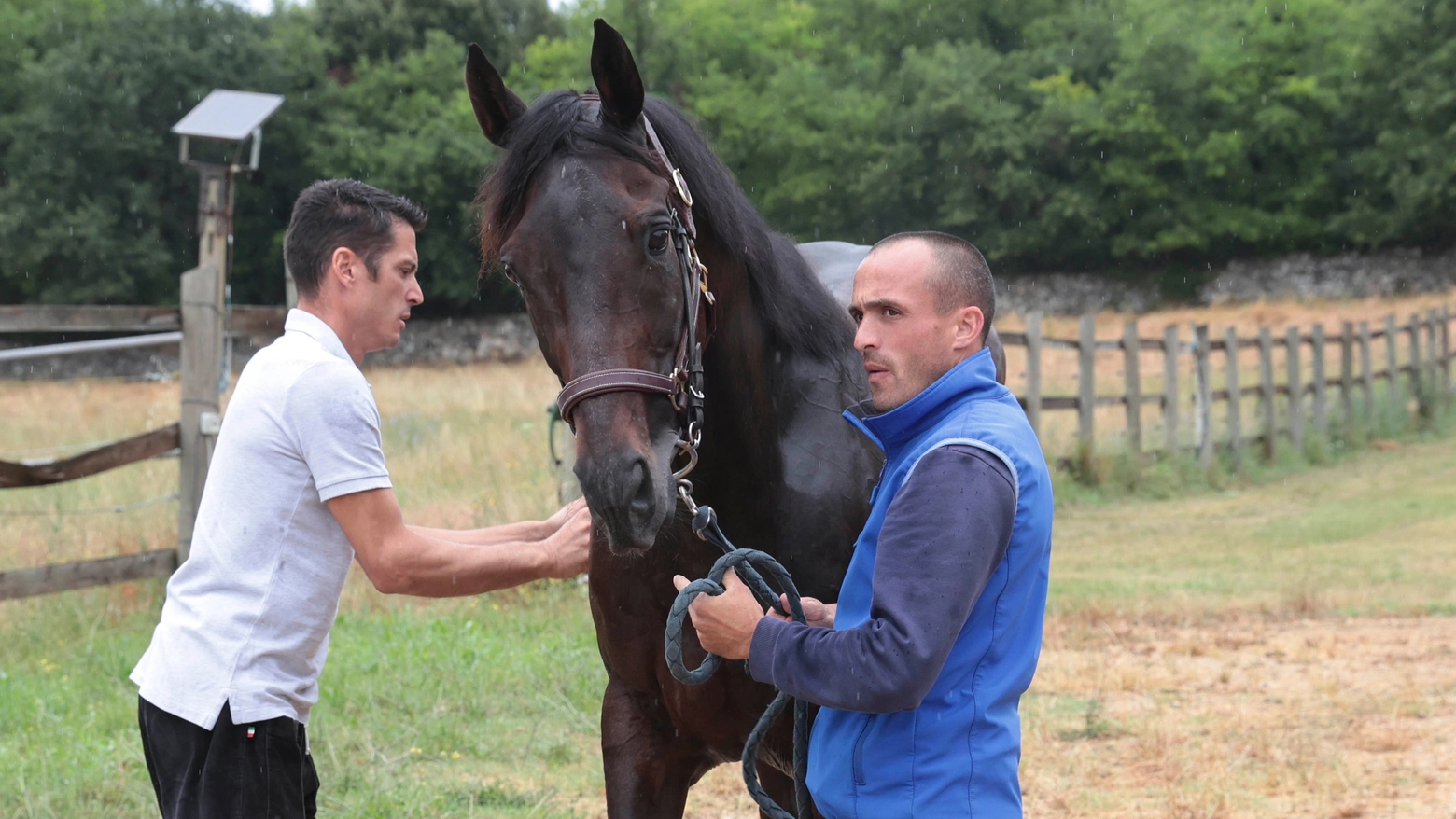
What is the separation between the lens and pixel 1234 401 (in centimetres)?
1495

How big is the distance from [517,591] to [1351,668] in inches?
179

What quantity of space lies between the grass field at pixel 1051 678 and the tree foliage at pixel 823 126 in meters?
26.7

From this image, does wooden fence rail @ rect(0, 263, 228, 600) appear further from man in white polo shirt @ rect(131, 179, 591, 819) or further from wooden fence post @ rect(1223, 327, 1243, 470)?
wooden fence post @ rect(1223, 327, 1243, 470)

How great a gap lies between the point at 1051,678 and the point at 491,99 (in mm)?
4598

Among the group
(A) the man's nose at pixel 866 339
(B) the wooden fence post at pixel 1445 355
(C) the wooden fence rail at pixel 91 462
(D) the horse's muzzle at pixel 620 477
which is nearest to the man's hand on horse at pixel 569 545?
(D) the horse's muzzle at pixel 620 477

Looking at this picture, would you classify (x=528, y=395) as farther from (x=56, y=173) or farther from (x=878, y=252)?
(x=56, y=173)

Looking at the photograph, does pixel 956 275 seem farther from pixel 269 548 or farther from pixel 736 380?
pixel 269 548

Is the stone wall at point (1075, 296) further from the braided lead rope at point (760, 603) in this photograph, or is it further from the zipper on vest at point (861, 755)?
the zipper on vest at point (861, 755)

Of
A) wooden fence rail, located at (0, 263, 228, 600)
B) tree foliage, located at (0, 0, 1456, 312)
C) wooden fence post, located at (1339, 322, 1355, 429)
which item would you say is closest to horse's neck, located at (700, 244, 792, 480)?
wooden fence rail, located at (0, 263, 228, 600)

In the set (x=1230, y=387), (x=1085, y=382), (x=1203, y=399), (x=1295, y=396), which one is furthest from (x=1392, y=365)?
(x=1085, y=382)

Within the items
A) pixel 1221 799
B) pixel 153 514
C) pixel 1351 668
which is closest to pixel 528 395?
pixel 153 514

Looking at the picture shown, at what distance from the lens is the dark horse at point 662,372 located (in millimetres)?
2057

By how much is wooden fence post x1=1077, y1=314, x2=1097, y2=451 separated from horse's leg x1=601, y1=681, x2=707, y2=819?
10.5m

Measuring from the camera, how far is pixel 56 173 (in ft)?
121
